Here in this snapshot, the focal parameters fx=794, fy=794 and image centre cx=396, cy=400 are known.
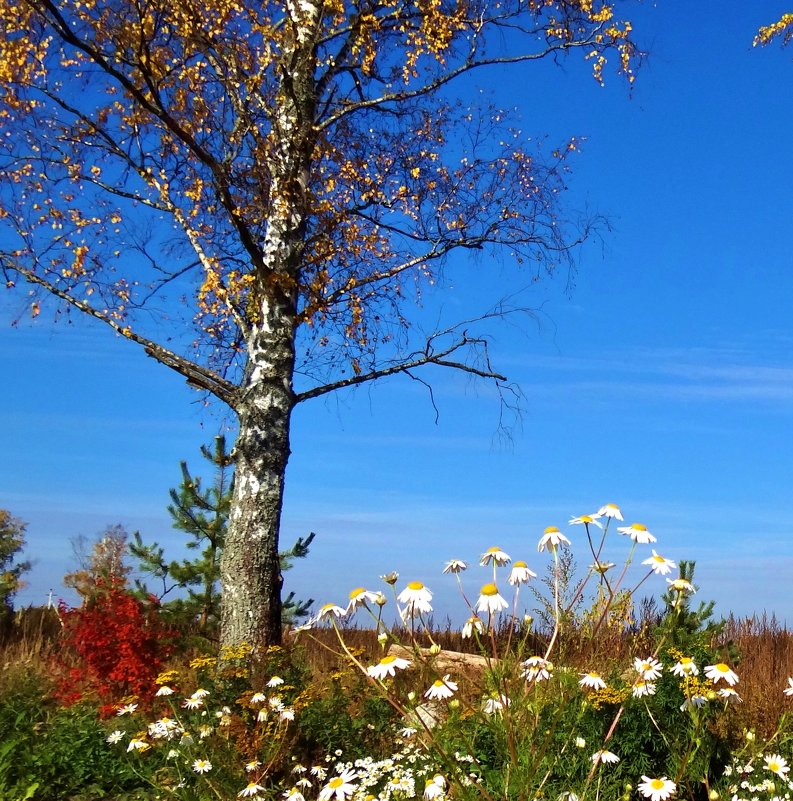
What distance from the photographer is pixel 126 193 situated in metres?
11.0

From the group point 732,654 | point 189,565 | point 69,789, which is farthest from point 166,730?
point 189,565

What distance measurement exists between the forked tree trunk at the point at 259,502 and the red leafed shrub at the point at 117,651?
781mm

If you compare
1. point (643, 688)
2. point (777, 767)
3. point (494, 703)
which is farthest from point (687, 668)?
point (494, 703)

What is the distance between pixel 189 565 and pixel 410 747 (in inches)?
244

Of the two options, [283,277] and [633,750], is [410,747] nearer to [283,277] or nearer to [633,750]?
[633,750]

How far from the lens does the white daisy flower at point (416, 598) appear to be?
3.11 m

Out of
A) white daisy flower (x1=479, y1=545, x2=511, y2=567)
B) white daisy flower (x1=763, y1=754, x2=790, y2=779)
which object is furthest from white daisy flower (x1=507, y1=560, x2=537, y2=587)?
white daisy flower (x1=763, y1=754, x2=790, y2=779)

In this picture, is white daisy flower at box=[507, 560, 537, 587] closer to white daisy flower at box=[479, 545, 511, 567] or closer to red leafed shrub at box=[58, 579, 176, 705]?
white daisy flower at box=[479, 545, 511, 567]

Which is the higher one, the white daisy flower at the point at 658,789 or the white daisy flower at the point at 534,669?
the white daisy flower at the point at 534,669

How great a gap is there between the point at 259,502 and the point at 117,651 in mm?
2064

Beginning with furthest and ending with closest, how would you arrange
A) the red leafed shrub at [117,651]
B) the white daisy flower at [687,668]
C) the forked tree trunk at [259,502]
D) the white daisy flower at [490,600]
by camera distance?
1. the forked tree trunk at [259,502]
2. the red leafed shrub at [117,651]
3. the white daisy flower at [687,668]
4. the white daisy flower at [490,600]

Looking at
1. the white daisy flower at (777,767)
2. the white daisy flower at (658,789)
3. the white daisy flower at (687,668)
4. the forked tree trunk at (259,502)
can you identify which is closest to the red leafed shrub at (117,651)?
the forked tree trunk at (259,502)

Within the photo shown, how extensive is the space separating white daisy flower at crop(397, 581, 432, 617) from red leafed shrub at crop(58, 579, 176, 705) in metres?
5.44

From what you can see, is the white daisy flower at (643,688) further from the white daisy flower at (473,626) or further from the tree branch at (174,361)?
the tree branch at (174,361)
